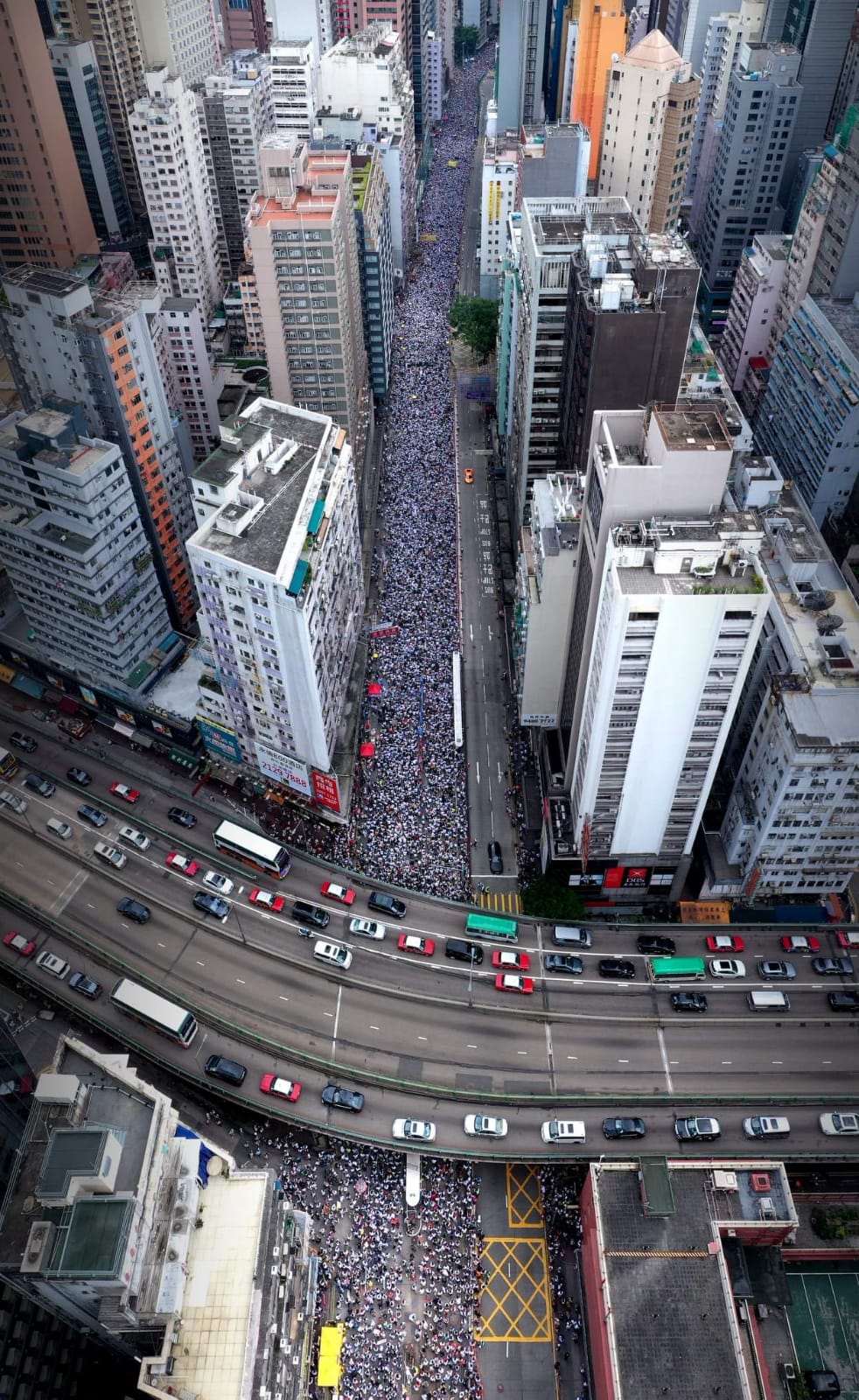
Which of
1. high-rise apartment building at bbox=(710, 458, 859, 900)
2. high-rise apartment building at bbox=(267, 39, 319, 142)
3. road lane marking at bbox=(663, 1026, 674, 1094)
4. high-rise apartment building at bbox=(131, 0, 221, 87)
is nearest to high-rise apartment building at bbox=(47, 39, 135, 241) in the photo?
high-rise apartment building at bbox=(131, 0, 221, 87)

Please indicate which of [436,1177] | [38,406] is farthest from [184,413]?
[436,1177]

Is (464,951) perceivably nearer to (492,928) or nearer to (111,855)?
(492,928)

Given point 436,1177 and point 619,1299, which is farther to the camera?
point 436,1177

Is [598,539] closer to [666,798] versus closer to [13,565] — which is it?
[666,798]

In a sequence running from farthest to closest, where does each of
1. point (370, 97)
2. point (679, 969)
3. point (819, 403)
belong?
point (370, 97), point (819, 403), point (679, 969)

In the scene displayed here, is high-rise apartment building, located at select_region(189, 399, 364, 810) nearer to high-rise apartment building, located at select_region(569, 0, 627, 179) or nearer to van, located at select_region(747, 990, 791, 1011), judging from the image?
van, located at select_region(747, 990, 791, 1011)

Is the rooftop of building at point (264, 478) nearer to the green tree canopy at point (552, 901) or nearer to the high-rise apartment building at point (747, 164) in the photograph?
the green tree canopy at point (552, 901)

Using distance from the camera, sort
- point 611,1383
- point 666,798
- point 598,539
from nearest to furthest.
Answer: point 611,1383 → point 598,539 → point 666,798

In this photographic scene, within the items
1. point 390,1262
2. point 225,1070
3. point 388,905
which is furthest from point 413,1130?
point 388,905
